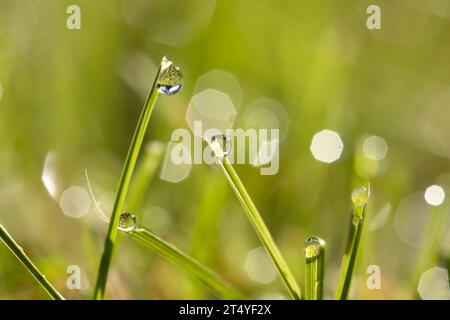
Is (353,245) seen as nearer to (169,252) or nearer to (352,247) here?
(352,247)

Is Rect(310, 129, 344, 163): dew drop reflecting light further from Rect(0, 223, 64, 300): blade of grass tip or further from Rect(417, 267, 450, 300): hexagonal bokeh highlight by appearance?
Rect(0, 223, 64, 300): blade of grass tip

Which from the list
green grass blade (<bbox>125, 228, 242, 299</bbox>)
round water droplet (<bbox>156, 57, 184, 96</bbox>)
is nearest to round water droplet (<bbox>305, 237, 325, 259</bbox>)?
green grass blade (<bbox>125, 228, 242, 299</bbox>)

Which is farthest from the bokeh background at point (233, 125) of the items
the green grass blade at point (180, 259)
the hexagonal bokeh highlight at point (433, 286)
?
the green grass blade at point (180, 259)

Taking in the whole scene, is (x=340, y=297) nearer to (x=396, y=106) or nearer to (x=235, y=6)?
(x=396, y=106)

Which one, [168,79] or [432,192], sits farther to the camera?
[432,192]

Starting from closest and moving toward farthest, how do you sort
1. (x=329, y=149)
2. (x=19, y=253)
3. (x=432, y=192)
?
(x=19, y=253) → (x=432, y=192) → (x=329, y=149)

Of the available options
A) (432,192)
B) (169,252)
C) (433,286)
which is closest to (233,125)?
(432,192)

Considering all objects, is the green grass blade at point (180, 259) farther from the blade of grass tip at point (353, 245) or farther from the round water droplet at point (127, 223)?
the blade of grass tip at point (353, 245)
